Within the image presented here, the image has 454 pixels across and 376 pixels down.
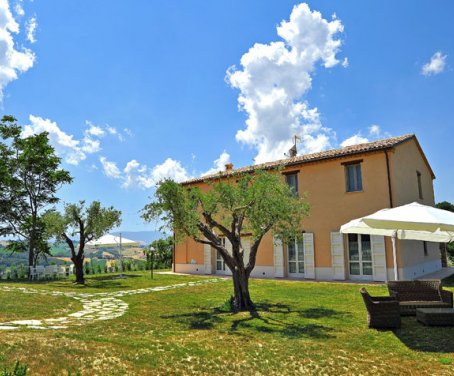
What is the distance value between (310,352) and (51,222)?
16297mm

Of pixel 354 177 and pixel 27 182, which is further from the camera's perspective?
pixel 27 182

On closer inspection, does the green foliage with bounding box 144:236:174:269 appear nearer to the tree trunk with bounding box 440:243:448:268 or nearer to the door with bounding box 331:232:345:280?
the door with bounding box 331:232:345:280

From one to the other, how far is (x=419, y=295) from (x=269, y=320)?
3.64 meters

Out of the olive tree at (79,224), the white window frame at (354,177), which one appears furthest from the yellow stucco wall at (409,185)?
the olive tree at (79,224)

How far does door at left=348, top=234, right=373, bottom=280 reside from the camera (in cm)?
1534

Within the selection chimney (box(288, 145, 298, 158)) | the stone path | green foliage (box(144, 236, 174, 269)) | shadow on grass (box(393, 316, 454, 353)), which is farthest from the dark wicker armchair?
green foliage (box(144, 236, 174, 269))

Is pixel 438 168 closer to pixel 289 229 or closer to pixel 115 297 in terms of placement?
pixel 289 229

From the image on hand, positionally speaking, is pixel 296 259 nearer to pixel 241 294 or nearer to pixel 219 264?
pixel 219 264

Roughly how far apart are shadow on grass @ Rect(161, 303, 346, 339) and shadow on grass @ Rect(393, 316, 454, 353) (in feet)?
4.36

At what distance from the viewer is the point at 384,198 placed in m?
15.1

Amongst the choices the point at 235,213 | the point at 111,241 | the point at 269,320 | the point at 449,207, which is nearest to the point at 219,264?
the point at 111,241

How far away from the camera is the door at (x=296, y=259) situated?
17.2 m

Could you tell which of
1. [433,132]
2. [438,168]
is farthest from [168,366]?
[438,168]

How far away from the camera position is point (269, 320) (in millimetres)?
8156
